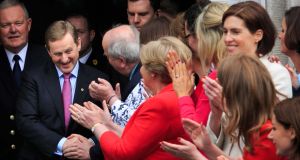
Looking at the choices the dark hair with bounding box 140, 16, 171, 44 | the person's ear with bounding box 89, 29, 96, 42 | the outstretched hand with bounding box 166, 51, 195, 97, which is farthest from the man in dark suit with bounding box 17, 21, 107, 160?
the outstretched hand with bounding box 166, 51, 195, 97

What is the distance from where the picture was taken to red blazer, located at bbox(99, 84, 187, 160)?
16.4ft

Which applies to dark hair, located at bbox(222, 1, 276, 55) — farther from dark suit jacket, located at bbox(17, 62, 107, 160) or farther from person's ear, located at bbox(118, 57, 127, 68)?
dark suit jacket, located at bbox(17, 62, 107, 160)

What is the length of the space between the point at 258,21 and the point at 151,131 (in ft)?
3.16

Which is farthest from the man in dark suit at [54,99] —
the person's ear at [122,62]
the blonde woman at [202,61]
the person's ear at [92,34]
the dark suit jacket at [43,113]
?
the blonde woman at [202,61]

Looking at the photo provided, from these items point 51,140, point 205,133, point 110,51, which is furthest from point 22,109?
point 205,133

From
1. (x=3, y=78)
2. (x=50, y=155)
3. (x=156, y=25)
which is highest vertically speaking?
(x=156, y=25)

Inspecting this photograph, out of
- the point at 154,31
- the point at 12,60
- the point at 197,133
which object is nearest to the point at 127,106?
the point at 154,31

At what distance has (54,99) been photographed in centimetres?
658

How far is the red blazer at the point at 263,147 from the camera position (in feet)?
14.9

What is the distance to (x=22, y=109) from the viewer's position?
259 inches

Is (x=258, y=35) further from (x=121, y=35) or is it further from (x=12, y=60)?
(x=12, y=60)

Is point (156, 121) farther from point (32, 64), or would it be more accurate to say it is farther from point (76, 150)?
point (32, 64)

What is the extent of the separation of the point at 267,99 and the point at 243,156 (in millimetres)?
316

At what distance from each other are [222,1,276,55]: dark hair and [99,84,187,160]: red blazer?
0.64 metres
